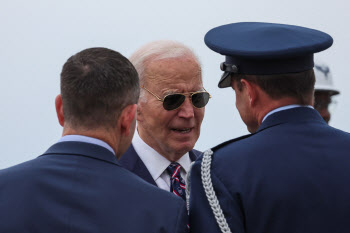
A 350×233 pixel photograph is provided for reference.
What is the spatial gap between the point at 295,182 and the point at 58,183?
133 cm

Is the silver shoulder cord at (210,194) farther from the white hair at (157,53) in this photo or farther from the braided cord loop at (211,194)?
the white hair at (157,53)

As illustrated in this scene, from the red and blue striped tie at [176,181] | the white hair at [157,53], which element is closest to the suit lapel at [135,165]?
the red and blue striped tie at [176,181]

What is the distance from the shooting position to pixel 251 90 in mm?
3711

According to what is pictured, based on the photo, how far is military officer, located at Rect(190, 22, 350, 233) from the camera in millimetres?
3420

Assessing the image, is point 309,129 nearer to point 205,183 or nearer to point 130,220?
point 205,183

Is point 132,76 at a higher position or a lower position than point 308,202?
higher

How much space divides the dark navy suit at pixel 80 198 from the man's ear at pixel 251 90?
2.60 ft

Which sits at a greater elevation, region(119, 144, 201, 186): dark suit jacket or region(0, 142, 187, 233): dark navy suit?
region(0, 142, 187, 233): dark navy suit

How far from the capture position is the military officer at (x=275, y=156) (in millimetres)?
3420

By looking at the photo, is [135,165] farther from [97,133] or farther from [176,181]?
[97,133]

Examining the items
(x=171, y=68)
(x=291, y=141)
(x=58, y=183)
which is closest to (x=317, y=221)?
(x=291, y=141)

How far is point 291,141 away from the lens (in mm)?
3596

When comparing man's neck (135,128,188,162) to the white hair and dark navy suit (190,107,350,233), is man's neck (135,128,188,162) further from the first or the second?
dark navy suit (190,107,350,233)

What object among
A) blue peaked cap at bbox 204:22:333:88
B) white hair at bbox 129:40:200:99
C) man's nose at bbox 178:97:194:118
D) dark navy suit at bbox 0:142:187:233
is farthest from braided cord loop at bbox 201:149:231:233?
white hair at bbox 129:40:200:99
